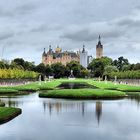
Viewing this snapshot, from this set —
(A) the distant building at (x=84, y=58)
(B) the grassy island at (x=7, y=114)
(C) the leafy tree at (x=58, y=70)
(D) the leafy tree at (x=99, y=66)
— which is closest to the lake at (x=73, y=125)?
(B) the grassy island at (x=7, y=114)

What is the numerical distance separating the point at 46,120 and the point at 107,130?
3.27 m

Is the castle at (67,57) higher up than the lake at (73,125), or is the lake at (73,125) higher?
the castle at (67,57)

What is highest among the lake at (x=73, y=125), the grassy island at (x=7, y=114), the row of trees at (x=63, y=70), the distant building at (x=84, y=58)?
the distant building at (x=84, y=58)

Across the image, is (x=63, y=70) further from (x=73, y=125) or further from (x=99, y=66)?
(x=73, y=125)

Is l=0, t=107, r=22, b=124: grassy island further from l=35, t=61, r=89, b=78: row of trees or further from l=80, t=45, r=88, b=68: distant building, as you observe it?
l=80, t=45, r=88, b=68: distant building

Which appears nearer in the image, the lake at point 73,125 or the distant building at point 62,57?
the lake at point 73,125

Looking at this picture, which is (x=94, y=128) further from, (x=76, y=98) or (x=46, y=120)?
(x=76, y=98)

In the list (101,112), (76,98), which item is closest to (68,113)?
(101,112)

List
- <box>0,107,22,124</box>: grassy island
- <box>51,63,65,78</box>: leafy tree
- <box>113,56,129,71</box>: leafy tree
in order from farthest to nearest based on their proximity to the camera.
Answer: <box>113,56,129,71</box>: leafy tree < <box>51,63,65,78</box>: leafy tree < <box>0,107,22,124</box>: grassy island

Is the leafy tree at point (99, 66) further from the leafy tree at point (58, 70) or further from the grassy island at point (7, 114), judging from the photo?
the grassy island at point (7, 114)

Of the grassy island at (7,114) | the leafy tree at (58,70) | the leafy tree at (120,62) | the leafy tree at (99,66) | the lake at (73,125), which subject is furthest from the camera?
the leafy tree at (120,62)

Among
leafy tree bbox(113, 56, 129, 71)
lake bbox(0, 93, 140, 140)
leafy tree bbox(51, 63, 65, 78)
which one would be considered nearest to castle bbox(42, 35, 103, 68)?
leafy tree bbox(113, 56, 129, 71)

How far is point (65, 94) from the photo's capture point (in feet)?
98.2

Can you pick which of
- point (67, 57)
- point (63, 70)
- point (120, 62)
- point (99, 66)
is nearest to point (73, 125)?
point (63, 70)
